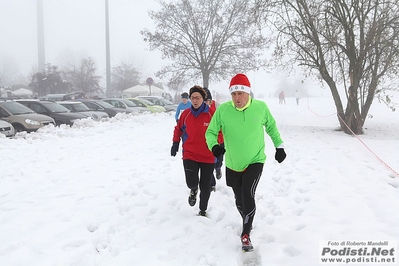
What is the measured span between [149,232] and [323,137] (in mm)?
9223

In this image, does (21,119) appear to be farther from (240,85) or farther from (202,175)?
(240,85)

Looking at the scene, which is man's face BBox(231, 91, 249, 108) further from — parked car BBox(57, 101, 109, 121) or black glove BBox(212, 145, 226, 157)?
parked car BBox(57, 101, 109, 121)

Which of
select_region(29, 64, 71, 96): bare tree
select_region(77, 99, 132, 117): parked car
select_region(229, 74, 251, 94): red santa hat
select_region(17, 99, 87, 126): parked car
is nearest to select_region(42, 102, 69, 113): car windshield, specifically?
select_region(17, 99, 87, 126): parked car

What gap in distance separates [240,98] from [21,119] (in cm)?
1111

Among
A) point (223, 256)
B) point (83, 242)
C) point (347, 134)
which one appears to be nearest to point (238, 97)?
point (223, 256)

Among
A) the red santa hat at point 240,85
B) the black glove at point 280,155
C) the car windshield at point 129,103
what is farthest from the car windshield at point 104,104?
the black glove at point 280,155

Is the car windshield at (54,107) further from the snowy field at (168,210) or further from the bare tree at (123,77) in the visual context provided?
the bare tree at (123,77)

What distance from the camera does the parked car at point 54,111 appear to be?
45.0 ft

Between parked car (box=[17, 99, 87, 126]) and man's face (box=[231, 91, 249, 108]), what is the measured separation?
460 inches

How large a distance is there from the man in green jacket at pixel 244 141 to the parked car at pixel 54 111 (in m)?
11.6

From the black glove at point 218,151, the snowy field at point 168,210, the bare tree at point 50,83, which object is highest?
the bare tree at point 50,83

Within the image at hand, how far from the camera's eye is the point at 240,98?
3494 mm

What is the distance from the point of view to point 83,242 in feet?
12.0

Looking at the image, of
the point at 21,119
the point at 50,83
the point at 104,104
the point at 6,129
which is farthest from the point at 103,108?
the point at 50,83
